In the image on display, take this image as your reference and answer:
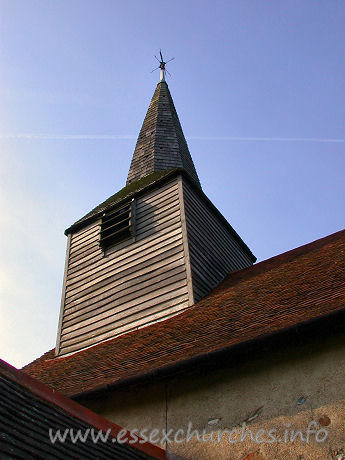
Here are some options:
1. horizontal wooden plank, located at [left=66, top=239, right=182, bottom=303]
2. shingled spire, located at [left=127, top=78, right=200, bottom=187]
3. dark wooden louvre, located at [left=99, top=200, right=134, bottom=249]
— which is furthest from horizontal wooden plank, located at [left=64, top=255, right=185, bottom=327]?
shingled spire, located at [left=127, top=78, right=200, bottom=187]

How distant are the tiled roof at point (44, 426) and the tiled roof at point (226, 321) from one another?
940 mm

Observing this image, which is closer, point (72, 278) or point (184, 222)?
point (184, 222)

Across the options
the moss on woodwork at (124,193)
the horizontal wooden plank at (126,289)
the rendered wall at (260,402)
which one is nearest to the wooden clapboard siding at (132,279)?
the horizontal wooden plank at (126,289)

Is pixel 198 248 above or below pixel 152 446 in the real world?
above

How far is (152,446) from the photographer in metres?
4.61

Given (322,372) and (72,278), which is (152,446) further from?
(72,278)

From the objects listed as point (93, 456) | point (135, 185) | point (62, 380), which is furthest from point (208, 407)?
point (135, 185)

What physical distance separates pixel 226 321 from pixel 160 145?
8.71 m

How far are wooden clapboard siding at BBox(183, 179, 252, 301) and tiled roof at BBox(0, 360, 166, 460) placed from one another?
4.22 m

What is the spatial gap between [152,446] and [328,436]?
180 centimetres

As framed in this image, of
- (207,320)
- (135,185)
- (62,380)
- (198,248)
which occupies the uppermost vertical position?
(135,185)

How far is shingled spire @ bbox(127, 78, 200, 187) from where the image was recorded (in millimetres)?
12984

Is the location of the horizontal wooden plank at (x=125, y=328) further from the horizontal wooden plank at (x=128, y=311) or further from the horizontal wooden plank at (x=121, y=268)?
the horizontal wooden plank at (x=121, y=268)

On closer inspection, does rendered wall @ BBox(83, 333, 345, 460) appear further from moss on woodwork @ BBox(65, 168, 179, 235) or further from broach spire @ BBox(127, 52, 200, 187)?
broach spire @ BBox(127, 52, 200, 187)
